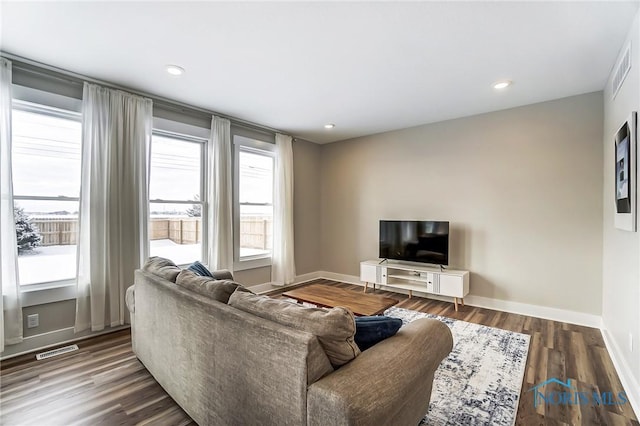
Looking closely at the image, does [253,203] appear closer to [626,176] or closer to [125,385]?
[125,385]

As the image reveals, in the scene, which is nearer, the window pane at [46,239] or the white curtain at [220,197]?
the window pane at [46,239]

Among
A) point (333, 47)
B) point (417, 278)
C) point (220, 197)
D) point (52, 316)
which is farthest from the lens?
point (417, 278)

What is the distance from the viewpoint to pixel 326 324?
49.3 inches

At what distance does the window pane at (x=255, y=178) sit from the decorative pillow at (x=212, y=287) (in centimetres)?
284

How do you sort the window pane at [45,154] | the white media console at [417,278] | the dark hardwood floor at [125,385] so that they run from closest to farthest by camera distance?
the dark hardwood floor at [125,385] < the window pane at [45,154] < the white media console at [417,278]

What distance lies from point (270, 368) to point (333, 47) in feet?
7.93

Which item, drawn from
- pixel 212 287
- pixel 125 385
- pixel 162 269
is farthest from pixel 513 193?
pixel 125 385

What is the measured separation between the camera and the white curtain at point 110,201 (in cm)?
298

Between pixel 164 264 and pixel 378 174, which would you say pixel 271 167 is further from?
pixel 164 264

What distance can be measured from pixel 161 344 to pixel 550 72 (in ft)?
13.8

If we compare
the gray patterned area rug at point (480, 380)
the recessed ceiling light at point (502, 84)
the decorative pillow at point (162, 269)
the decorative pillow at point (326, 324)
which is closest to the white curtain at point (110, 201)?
the decorative pillow at point (162, 269)

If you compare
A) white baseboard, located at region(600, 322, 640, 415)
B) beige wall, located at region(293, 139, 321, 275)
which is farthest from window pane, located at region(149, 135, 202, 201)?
white baseboard, located at region(600, 322, 640, 415)

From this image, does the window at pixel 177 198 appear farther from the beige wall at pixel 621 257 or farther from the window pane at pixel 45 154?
the beige wall at pixel 621 257

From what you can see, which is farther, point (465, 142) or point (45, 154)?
point (465, 142)
